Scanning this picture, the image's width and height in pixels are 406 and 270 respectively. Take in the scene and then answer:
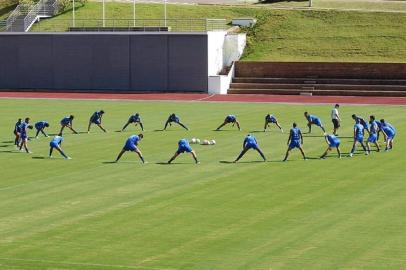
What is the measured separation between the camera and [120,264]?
23562mm

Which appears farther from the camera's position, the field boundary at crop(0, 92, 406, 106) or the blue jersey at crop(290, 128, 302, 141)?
the field boundary at crop(0, 92, 406, 106)

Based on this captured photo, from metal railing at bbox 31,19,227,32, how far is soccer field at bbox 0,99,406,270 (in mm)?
36527

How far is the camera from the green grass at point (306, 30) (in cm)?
8381

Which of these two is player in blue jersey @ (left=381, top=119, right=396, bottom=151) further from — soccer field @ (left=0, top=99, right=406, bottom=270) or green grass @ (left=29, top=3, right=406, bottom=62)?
green grass @ (left=29, top=3, right=406, bottom=62)

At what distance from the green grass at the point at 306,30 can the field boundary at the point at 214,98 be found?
766 cm

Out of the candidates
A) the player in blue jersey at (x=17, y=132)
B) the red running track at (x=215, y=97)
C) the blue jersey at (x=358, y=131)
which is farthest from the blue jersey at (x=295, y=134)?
the red running track at (x=215, y=97)

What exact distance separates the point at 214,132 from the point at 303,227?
24.8 m

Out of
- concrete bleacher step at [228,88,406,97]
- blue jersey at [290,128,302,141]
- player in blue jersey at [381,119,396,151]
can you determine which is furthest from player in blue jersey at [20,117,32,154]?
concrete bleacher step at [228,88,406,97]

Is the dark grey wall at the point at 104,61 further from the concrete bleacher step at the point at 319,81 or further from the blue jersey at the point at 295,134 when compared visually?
the blue jersey at the point at 295,134

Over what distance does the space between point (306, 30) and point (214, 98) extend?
15.3 m

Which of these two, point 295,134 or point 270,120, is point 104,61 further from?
point 295,134

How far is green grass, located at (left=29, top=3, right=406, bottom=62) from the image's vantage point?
3300 inches

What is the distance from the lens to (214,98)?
77188mm

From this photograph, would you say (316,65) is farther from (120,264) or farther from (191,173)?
(120,264)
